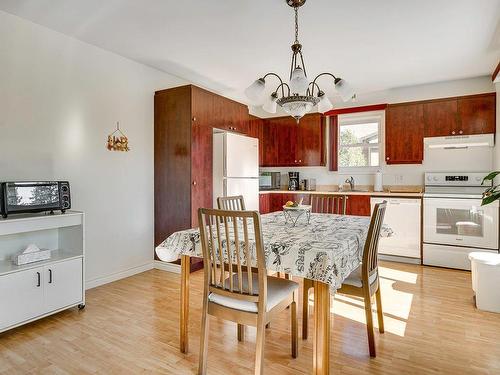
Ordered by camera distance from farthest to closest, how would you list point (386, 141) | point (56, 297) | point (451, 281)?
point (386, 141) < point (451, 281) < point (56, 297)

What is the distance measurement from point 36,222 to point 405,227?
4154 millimetres

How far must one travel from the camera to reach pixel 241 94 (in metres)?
5.28

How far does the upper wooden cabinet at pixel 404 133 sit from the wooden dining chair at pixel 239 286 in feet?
11.4

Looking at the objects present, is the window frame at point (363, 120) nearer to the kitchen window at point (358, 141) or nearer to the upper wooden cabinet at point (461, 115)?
the kitchen window at point (358, 141)

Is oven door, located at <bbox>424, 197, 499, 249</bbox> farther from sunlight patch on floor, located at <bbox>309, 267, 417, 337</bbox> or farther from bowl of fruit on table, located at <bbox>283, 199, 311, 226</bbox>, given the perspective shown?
bowl of fruit on table, located at <bbox>283, 199, 311, 226</bbox>

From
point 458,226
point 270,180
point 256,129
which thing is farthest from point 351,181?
point 256,129

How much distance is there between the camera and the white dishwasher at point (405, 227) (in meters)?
4.12

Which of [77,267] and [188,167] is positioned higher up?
[188,167]

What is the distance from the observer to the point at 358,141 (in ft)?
17.0

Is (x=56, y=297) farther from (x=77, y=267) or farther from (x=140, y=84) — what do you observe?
(x=140, y=84)

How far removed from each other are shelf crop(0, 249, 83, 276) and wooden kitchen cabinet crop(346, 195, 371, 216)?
3507 millimetres

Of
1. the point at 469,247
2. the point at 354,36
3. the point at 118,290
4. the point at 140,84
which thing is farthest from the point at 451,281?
the point at 140,84

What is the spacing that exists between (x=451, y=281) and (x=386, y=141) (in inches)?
83.9

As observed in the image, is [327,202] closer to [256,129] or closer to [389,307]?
[389,307]
